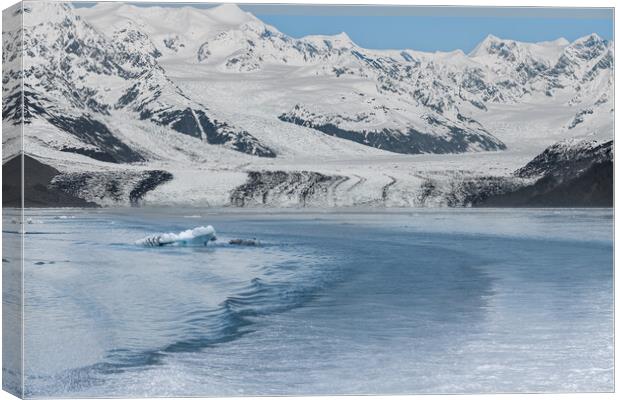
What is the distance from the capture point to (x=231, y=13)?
14172mm

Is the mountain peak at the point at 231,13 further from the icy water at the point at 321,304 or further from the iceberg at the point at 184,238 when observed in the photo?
the iceberg at the point at 184,238

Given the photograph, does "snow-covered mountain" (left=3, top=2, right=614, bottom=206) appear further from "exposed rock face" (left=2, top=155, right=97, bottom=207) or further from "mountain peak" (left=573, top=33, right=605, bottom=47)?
"exposed rock face" (left=2, top=155, right=97, bottom=207)

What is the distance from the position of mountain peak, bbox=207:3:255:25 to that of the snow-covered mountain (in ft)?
0.07

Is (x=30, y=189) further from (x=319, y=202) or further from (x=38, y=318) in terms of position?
(x=319, y=202)

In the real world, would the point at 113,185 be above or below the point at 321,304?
above

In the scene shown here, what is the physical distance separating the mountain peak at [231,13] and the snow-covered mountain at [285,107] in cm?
2

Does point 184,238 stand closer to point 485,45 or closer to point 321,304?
point 321,304

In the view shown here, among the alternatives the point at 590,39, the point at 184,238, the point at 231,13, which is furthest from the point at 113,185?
the point at 590,39

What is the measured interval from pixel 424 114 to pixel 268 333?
14.7 feet

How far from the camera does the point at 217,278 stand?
47.9ft

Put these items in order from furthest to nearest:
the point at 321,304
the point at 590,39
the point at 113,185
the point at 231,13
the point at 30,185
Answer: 1. the point at 590,39
2. the point at 113,185
3. the point at 321,304
4. the point at 231,13
5. the point at 30,185

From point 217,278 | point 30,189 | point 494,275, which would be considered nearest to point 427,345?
point 494,275

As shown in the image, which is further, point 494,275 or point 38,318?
point 494,275

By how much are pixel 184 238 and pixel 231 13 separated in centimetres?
290
